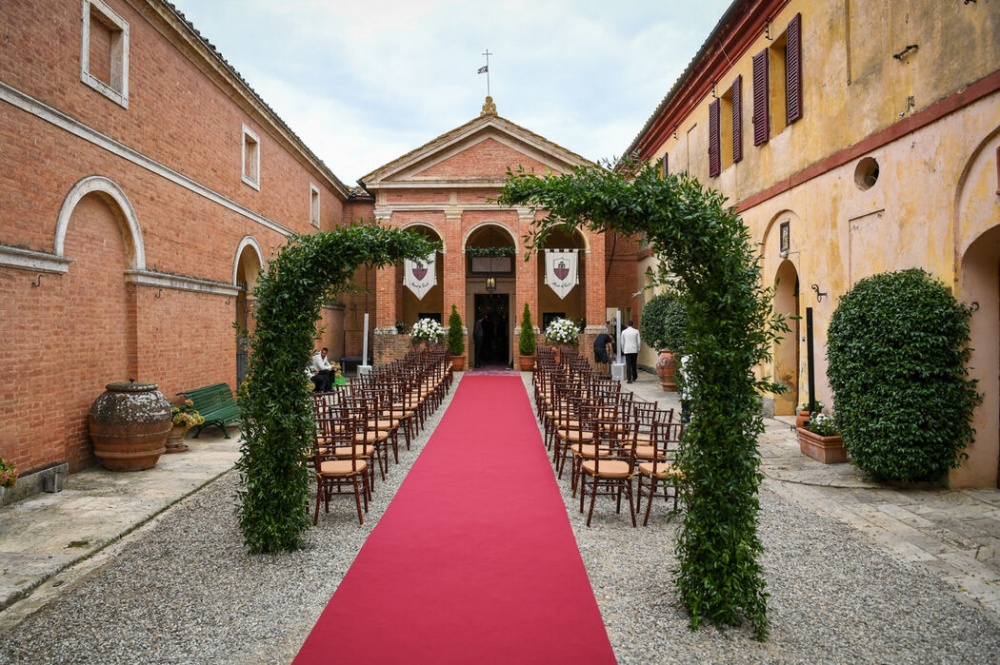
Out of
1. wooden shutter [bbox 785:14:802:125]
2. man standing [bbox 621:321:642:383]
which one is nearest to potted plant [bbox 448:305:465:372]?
man standing [bbox 621:321:642:383]

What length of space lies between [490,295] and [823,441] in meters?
17.2

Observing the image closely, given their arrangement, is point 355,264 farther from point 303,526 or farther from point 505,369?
point 505,369

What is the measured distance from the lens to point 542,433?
34.5 ft

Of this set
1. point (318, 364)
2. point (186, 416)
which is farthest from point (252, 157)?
point (186, 416)

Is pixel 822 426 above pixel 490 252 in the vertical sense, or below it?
below

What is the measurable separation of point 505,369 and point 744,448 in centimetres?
1828

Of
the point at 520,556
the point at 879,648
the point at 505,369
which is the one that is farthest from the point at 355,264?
the point at 505,369

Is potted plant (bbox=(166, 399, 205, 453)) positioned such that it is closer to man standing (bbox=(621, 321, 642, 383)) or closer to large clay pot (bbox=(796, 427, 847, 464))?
large clay pot (bbox=(796, 427, 847, 464))

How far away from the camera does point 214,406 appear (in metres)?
11.1

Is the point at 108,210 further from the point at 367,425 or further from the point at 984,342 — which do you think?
the point at 984,342

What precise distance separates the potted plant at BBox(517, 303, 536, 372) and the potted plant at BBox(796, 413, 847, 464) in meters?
13.0

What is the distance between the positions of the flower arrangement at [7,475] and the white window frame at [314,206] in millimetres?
14189

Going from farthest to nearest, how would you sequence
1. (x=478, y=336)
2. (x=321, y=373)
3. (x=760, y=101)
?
1. (x=478, y=336)
2. (x=321, y=373)
3. (x=760, y=101)

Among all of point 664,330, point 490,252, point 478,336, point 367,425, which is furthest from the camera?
point 478,336
